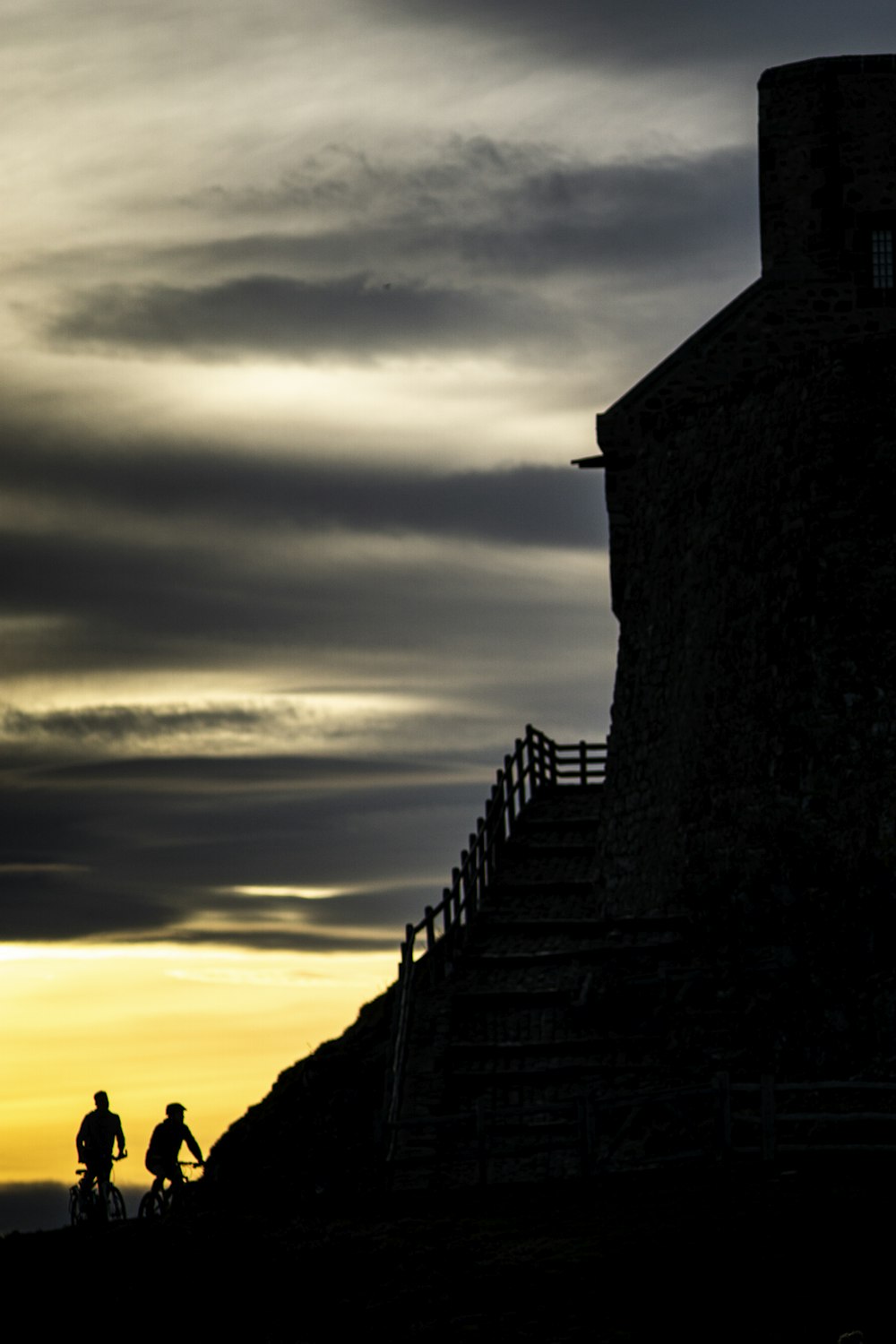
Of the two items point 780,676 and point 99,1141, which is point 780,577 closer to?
point 780,676

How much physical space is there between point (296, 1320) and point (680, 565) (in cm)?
2093

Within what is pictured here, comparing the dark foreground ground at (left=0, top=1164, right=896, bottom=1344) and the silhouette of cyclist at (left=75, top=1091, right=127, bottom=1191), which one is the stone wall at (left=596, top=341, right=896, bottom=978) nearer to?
the dark foreground ground at (left=0, top=1164, right=896, bottom=1344)

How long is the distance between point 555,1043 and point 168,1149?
735cm

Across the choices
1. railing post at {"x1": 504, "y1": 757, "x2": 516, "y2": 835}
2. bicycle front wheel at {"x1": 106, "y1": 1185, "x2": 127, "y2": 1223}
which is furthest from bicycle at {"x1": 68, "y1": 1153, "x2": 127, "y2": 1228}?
railing post at {"x1": 504, "y1": 757, "x2": 516, "y2": 835}

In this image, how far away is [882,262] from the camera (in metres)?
42.7

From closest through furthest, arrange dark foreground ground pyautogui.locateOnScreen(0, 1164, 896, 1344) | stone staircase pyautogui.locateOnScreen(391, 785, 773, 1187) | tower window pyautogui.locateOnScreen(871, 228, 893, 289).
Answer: dark foreground ground pyautogui.locateOnScreen(0, 1164, 896, 1344) → stone staircase pyautogui.locateOnScreen(391, 785, 773, 1187) → tower window pyautogui.locateOnScreen(871, 228, 893, 289)

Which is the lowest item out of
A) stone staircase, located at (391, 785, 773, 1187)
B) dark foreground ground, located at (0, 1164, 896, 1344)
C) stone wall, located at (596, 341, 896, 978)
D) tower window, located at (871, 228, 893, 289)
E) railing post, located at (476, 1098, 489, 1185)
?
dark foreground ground, located at (0, 1164, 896, 1344)

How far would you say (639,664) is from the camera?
135 feet

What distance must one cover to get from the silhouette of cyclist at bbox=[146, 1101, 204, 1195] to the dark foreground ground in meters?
0.99

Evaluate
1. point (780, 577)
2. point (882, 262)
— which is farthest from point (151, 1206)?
point (882, 262)

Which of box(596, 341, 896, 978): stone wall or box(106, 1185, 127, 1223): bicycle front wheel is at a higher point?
box(596, 341, 896, 978): stone wall

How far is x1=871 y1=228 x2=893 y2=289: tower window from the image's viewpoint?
42.7 metres

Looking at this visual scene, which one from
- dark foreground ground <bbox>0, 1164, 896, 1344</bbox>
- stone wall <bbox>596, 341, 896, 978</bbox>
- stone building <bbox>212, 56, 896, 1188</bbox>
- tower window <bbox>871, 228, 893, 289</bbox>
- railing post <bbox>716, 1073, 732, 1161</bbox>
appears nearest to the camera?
dark foreground ground <bbox>0, 1164, 896, 1344</bbox>

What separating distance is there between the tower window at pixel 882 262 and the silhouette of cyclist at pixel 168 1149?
23.3 m
